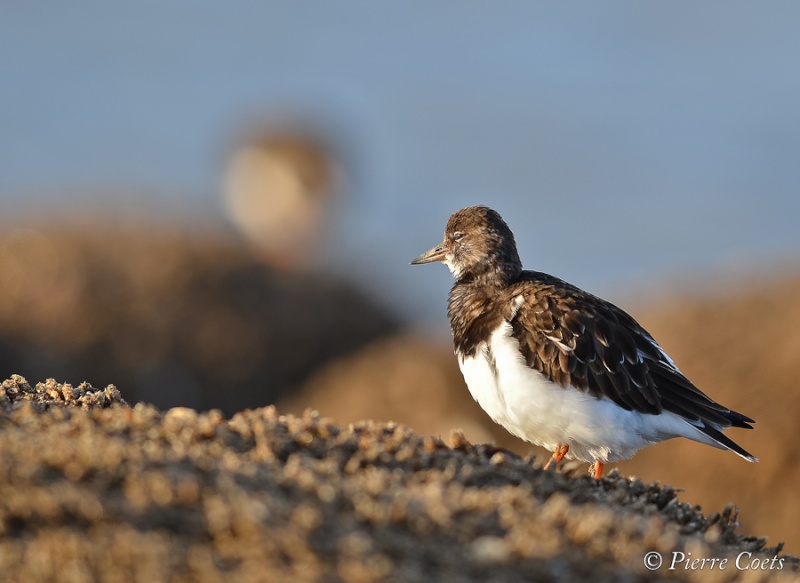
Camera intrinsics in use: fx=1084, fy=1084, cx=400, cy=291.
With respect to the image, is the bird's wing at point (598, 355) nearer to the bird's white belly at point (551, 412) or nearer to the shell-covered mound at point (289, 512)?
the bird's white belly at point (551, 412)

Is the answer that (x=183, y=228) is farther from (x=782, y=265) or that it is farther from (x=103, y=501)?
(x=103, y=501)

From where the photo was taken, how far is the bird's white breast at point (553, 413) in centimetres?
596

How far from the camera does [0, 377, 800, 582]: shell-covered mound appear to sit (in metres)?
3.29

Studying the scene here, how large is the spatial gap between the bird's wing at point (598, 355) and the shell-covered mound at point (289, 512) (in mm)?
1375

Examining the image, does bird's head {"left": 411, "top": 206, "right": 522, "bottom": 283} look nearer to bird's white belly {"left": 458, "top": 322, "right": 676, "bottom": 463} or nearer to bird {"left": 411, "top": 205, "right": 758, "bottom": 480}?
bird {"left": 411, "top": 205, "right": 758, "bottom": 480}

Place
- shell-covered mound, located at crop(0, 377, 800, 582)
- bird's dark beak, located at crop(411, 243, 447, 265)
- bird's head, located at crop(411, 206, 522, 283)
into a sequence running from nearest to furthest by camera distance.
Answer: shell-covered mound, located at crop(0, 377, 800, 582)
bird's head, located at crop(411, 206, 522, 283)
bird's dark beak, located at crop(411, 243, 447, 265)

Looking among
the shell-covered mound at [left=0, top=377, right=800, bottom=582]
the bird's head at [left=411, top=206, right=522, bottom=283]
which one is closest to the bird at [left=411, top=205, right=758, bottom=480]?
the bird's head at [left=411, top=206, right=522, bottom=283]

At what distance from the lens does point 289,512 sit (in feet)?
11.5

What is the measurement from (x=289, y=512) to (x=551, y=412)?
2.73 m

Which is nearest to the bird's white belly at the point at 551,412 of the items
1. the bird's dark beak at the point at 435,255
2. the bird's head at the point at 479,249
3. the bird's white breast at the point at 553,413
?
the bird's white breast at the point at 553,413

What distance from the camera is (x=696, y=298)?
13602 millimetres

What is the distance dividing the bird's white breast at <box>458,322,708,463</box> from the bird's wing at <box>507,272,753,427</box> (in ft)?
0.18

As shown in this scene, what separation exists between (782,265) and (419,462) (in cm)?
1142

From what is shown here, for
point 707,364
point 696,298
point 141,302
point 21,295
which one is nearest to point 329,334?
point 141,302
